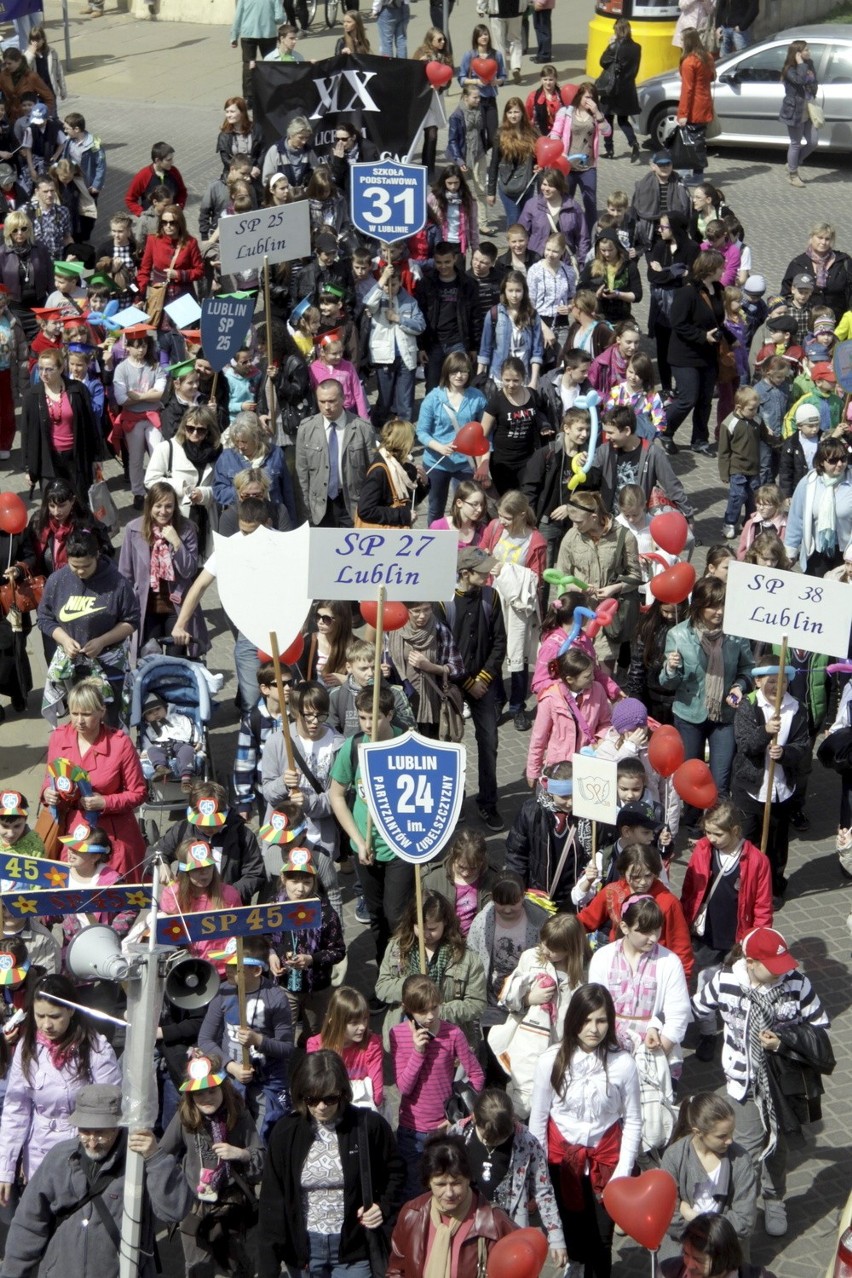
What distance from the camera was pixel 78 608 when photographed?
1132 cm

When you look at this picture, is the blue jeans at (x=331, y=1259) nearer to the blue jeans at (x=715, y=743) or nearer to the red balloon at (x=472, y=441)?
the blue jeans at (x=715, y=743)

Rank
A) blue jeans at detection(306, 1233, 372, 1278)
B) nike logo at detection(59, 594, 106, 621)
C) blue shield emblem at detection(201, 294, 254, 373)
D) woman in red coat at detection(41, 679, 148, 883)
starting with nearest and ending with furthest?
blue jeans at detection(306, 1233, 372, 1278) < woman in red coat at detection(41, 679, 148, 883) < nike logo at detection(59, 594, 106, 621) < blue shield emblem at detection(201, 294, 254, 373)

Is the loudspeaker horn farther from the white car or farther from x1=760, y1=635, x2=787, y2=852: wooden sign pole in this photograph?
the white car

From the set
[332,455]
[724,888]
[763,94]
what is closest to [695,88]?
[763,94]

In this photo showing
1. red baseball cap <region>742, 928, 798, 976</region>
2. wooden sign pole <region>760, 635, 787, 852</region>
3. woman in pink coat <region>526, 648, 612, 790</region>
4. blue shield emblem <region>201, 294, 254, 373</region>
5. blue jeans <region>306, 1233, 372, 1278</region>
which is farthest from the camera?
blue shield emblem <region>201, 294, 254, 373</region>

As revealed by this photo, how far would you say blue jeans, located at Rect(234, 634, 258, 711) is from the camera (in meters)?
11.7

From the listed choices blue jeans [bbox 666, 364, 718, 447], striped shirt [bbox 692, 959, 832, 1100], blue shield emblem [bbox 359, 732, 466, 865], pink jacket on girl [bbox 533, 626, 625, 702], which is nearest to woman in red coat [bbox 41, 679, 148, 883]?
blue shield emblem [bbox 359, 732, 466, 865]

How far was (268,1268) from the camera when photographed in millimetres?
7508

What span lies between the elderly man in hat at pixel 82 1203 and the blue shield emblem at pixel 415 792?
1.86 meters

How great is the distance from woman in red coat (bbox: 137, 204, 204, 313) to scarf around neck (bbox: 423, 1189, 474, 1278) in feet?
36.2

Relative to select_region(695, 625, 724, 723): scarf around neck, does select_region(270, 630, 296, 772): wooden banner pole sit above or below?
above

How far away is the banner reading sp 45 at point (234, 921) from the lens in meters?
7.13

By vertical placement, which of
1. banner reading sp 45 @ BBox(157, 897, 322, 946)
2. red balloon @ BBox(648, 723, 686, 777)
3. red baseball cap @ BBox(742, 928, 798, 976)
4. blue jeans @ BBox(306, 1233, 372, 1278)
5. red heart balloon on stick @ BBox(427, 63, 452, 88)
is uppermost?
red heart balloon on stick @ BBox(427, 63, 452, 88)

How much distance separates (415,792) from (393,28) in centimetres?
1848
